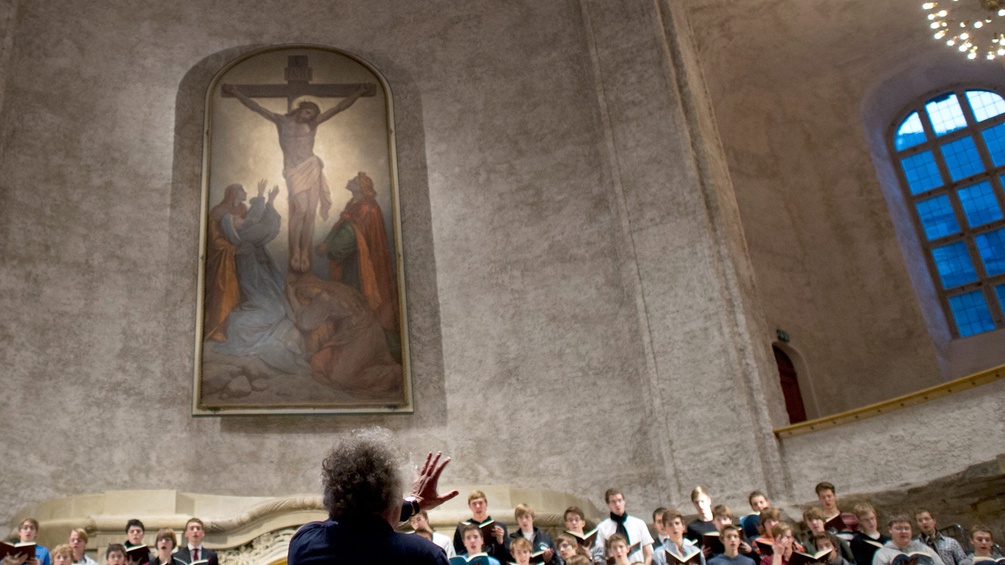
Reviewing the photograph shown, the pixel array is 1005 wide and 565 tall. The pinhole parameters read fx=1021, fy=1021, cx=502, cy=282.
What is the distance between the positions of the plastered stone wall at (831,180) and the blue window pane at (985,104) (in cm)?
28

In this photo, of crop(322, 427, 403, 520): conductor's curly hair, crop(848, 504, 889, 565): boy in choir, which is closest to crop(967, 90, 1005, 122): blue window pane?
crop(848, 504, 889, 565): boy in choir

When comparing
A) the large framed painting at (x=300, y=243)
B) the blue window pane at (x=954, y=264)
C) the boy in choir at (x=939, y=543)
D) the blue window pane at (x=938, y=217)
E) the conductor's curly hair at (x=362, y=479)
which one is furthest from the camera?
the blue window pane at (x=938, y=217)

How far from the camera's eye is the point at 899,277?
606 inches

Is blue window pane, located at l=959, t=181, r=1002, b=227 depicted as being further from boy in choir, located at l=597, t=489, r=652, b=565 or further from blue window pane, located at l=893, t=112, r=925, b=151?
boy in choir, located at l=597, t=489, r=652, b=565

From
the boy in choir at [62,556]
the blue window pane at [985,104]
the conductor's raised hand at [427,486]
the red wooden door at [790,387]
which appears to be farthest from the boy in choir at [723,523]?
the blue window pane at [985,104]

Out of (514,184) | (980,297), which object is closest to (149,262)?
(514,184)

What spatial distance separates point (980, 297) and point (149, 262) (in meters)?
11.8

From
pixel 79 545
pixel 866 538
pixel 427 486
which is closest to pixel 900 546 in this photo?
pixel 866 538

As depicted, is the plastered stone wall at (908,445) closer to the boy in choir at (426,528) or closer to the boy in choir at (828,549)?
the boy in choir at (828,549)

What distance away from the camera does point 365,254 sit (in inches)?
510

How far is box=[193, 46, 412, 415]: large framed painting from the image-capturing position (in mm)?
11992

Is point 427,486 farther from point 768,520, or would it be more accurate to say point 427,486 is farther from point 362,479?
point 768,520

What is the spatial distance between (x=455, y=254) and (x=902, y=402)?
19.0ft

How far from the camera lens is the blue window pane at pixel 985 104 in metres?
16.0
